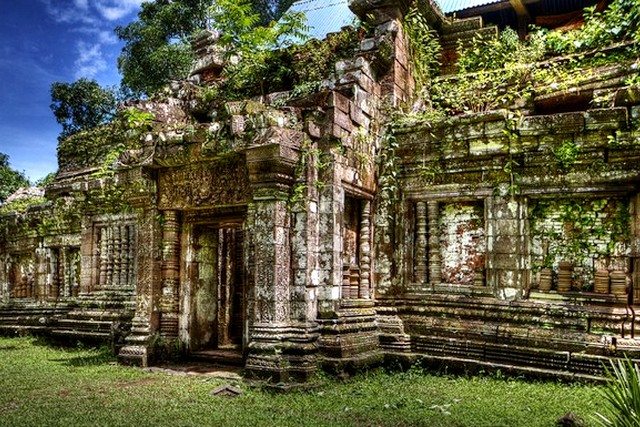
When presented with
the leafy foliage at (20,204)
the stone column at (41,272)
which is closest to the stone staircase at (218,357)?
the stone column at (41,272)

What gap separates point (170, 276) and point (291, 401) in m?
3.52

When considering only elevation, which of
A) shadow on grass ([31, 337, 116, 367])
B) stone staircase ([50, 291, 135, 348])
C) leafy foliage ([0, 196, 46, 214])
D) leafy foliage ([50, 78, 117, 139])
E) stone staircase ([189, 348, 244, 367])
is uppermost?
leafy foliage ([50, 78, 117, 139])

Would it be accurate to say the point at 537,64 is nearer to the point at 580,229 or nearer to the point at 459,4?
the point at 580,229

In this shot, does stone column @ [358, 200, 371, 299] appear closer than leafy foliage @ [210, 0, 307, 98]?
Yes

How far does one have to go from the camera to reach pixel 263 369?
23.0 feet

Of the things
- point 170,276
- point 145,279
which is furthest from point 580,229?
point 145,279

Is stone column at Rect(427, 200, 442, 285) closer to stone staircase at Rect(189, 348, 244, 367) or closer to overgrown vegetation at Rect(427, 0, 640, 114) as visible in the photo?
overgrown vegetation at Rect(427, 0, 640, 114)

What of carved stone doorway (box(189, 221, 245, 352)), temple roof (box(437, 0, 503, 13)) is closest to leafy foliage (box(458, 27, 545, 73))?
temple roof (box(437, 0, 503, 13))

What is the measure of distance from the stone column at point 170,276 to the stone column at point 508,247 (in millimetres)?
5122

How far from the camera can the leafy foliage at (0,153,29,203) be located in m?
23.5

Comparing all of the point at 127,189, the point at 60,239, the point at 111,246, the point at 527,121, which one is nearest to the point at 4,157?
the point at 60,239

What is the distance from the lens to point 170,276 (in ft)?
29.2

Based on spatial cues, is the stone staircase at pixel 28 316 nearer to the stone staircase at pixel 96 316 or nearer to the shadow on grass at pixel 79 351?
the shadow on grass at pixel 79 351

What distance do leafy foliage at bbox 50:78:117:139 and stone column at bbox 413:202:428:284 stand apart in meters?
19.5
